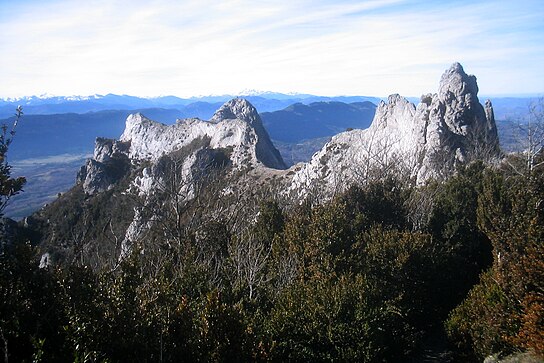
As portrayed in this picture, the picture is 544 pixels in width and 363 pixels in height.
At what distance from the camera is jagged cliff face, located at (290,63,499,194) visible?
156 ft

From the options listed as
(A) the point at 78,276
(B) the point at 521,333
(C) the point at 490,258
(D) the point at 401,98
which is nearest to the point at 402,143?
(D) the point at 401,98

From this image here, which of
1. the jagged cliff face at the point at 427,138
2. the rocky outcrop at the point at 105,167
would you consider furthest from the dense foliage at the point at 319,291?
the rocky outcrop at the point at 105,167

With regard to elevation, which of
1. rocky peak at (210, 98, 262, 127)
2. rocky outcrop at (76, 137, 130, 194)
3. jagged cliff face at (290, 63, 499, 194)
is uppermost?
rocky peak at (210, 98, 262, 127)

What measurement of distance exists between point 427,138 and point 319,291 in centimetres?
4436

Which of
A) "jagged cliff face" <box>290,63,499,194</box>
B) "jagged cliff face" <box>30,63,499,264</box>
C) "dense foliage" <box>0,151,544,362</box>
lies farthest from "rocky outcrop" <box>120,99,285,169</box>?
"dense foliage" <box>0,151,544,362</box>

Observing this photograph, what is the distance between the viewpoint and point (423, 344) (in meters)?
17.2

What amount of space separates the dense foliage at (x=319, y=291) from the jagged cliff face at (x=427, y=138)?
22.8m

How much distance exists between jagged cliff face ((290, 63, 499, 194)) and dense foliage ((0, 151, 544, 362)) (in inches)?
898

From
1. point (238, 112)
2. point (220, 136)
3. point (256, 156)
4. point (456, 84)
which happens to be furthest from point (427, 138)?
point (238, 112)

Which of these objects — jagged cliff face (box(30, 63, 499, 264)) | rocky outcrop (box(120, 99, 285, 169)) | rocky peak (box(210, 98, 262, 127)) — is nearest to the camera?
jagged cliff face (box(30, 63, 499, 264))

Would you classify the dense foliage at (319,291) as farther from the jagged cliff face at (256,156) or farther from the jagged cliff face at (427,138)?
the jagged cliff face at (427,138)

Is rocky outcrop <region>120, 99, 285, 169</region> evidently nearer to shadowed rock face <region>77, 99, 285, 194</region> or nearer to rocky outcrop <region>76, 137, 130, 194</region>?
shadowed rock face <region>77, 99, 285, 194</region>

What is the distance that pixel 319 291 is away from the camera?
1329cm

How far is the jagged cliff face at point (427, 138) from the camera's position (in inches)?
1874
